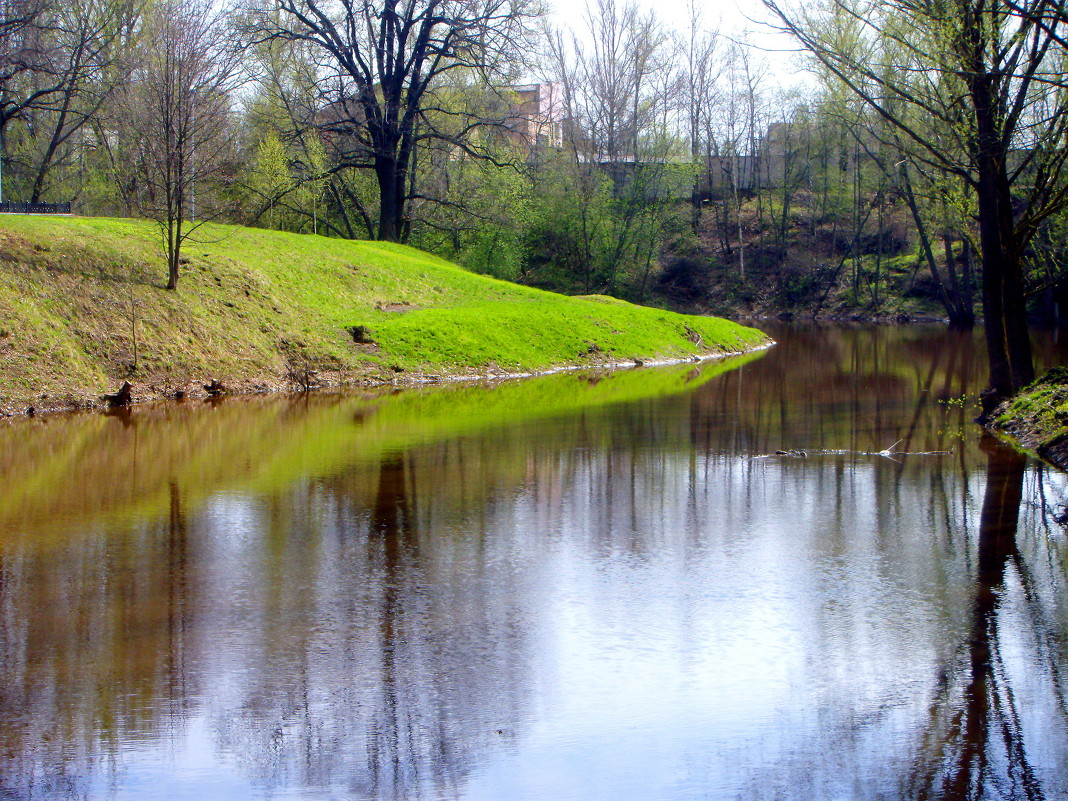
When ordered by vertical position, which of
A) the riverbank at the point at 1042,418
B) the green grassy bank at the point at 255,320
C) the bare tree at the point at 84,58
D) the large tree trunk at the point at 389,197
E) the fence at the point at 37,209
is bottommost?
the riverbank at the point at 1042,418

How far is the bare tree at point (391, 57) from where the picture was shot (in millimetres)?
39031

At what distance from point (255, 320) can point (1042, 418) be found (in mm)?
16963

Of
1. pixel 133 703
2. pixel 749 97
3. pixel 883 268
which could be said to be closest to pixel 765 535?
pixel 133 703

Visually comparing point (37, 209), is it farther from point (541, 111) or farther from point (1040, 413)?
point (541, 111)

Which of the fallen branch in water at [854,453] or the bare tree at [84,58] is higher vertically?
the bare tree at [84,58]

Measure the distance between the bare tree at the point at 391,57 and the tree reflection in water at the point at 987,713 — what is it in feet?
111

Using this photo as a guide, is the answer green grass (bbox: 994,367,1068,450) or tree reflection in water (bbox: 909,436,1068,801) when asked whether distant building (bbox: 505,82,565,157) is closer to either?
green grass (bbox: 994,367,1068,450)

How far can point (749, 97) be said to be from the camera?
229ft

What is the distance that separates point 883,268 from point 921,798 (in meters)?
63.5

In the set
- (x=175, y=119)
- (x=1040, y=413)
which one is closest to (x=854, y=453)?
(x=1040, y=413)

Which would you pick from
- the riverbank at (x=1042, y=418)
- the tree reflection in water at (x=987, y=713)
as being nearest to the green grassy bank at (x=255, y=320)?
the riverbank at (x=1042, y=418)

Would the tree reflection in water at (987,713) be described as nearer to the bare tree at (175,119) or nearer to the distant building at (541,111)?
the bare tree at (175,119)

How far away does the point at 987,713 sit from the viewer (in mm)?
5930

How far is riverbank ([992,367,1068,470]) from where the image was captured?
13828 mm
